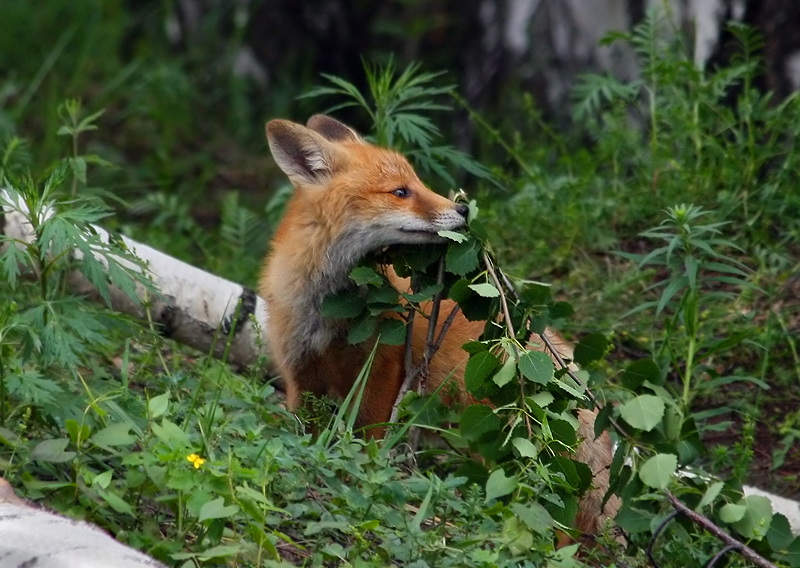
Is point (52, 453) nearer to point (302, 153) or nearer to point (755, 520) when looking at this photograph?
point (302, 153)

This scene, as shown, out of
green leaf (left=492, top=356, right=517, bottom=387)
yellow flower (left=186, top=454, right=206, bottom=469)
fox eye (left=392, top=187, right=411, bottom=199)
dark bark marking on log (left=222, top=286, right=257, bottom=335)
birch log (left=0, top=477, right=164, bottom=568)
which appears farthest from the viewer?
dark bark marking on log (left=222, top=286, right=257, bottom=335)

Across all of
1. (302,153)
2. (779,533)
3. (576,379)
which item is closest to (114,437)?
(576,379)

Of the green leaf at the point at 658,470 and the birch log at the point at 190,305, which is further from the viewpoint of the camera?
the birch log at the point at 190,305

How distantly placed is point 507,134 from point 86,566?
5858 mm

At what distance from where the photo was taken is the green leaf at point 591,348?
3.33m

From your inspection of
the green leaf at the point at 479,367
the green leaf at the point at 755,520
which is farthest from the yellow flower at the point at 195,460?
the green leaf at the point at 755,520

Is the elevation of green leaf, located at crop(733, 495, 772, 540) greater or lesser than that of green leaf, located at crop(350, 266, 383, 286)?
lesser

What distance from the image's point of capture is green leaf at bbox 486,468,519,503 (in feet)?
9.33

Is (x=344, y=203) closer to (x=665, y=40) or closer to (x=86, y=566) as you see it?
(x=86, y=566)

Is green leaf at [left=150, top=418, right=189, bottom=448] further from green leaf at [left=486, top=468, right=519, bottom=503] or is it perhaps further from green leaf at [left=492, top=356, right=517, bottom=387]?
green leaf at [left=492, top=356, right=517, bottom=387]

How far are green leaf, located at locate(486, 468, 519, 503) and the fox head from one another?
1034 millimetres

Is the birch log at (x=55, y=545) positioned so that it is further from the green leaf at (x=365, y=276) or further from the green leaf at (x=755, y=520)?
the green leaf at (x=755, y=520)

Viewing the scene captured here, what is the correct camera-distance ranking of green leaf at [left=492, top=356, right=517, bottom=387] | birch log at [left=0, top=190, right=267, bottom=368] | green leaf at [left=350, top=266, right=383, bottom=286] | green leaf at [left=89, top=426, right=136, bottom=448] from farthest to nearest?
birch log at [left=0, top=190, right=267, bottom=368], green leaf at [left=350, top=266, right=383, bottom=286], green leaf at [left=492, top=356, right=517, bottom=387], green leaf at [left=89, top=426, right=136, bottom=448]

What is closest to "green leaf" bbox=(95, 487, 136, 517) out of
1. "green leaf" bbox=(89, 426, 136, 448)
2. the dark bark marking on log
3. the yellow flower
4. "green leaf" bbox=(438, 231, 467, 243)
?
"green leaf" bbox=(89, 426, 136, 448)
